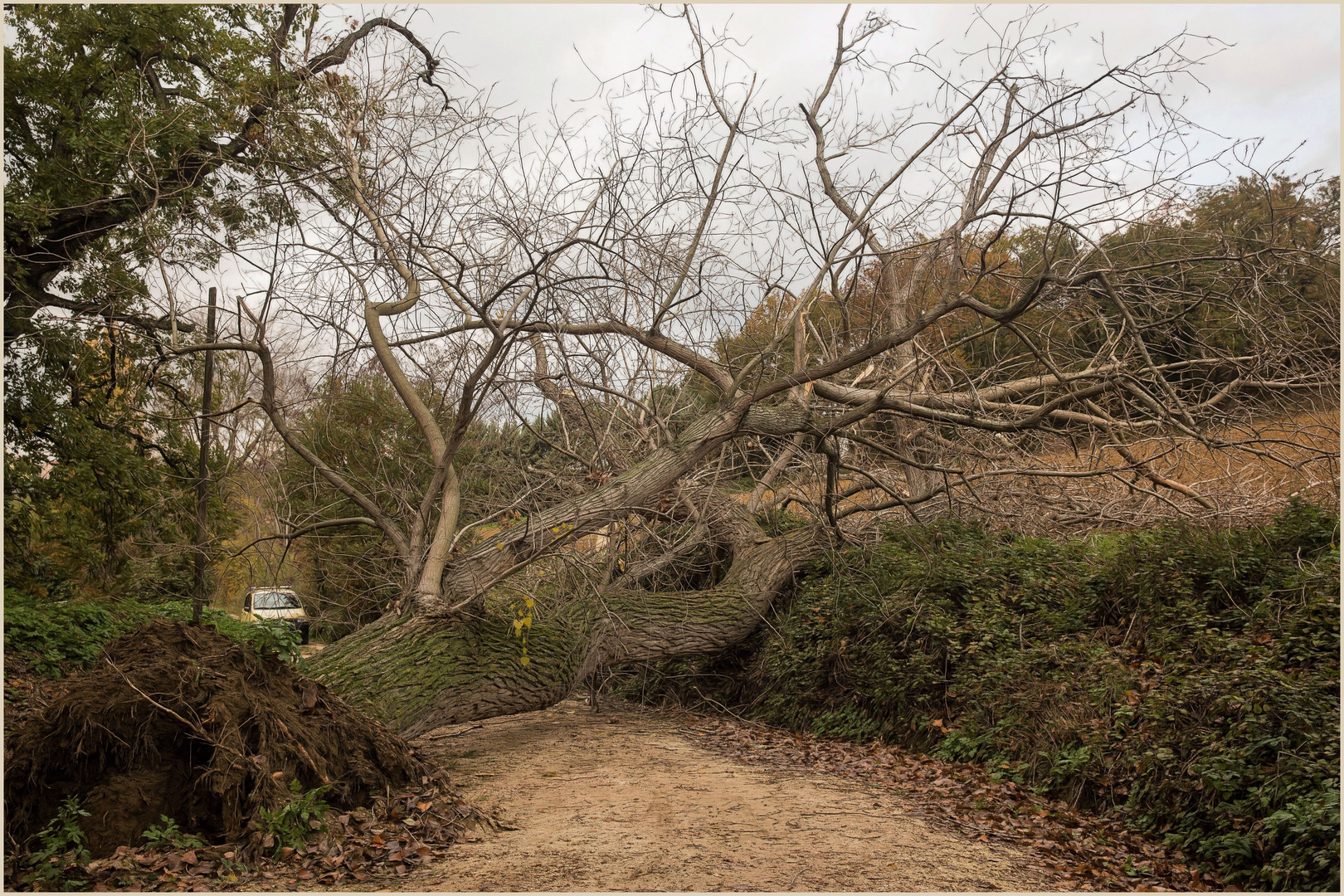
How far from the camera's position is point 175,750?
4.48 m

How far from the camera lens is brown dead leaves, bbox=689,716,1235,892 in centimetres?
423

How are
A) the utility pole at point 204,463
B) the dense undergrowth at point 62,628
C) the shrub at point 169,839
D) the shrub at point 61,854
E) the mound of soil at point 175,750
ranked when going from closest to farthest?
the shrub at point 61,854
the shrub at point 169,839
the mound of soil at point 175,750
the utility pole at point 204,463
the dense undergrowth at point 62,628

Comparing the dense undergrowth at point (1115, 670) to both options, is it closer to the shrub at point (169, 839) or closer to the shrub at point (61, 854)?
the shrub at point (169, 839)

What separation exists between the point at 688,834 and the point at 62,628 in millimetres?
7980

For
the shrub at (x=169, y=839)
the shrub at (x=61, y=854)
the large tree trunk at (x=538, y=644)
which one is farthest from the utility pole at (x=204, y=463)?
the shrub at (x=169, y=839)

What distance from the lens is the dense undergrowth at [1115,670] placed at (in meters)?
4.26

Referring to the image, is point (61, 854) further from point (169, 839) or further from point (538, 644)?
point (538, 644)

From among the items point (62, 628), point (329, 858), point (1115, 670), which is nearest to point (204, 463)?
point (62, 628)

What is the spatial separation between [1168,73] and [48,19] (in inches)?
454

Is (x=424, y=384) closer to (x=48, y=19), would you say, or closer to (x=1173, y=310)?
(x=48, y=19)

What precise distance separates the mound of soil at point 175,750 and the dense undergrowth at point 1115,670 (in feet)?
14.3

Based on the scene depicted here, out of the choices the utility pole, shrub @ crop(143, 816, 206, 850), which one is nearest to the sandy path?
shrub @ crop(143, 816, 206, 850)

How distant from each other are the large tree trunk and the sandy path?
61 centimetres

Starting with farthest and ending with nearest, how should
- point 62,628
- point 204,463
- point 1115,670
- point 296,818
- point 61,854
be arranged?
point 62,628 → point 204,463 → point 1115,670 → point 296,818 → point 61,854
